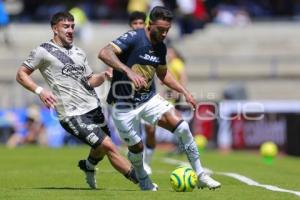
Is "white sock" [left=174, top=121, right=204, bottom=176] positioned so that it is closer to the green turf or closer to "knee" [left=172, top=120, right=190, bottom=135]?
"knee" [left=172, top=120, right=190, bottom=135]

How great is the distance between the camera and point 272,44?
40.4m

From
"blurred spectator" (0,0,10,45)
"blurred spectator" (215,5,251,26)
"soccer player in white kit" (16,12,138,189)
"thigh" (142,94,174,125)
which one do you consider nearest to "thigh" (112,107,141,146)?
"thigh" (142,94,174,125)

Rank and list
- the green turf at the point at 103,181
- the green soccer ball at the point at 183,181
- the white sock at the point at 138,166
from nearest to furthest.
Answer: the green turf at the point at 103,181 < the green soccer ball at the point at 183,181 < the white sock at the point at 138,166

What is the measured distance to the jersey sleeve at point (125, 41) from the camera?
12.2m

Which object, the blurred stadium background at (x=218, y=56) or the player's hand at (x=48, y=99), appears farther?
the blurred stadium background at (x=218, y=56)

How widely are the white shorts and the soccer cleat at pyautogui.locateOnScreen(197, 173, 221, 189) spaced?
104cm

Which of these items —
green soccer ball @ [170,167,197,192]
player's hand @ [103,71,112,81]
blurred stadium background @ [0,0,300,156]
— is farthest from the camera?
blurred stadium background @ [0,0,300,156]

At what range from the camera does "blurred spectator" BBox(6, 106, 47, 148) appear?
96.7 ft

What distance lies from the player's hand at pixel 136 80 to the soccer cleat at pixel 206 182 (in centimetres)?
159

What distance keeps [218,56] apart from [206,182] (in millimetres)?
26576

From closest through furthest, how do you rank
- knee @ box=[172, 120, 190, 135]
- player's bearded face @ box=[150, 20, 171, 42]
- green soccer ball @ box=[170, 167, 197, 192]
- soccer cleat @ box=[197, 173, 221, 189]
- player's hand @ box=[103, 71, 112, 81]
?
green soccer ball @ box=[170, 167, 197, 192] < soccer cleat @ box=[197, 173, 221, 189] < player's bearded face @ box=[150, 20, 171, 42] < knee @ box=[172, 120, 190, 135] < player's hand @ box=[103, 71, 112, 81]

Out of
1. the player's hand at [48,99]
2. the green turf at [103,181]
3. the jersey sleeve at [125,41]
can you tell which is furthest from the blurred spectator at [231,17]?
the player's hand at [48,99]

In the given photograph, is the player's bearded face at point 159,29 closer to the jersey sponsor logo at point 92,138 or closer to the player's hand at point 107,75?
the player's hand at point 107,75

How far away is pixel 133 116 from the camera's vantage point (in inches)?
496
